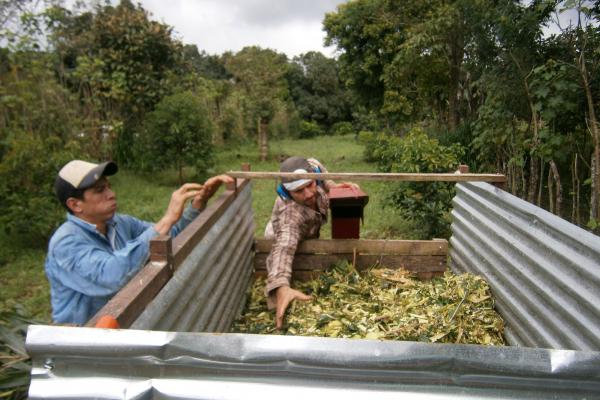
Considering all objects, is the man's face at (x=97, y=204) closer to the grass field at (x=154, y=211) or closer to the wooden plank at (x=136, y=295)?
the grass field at (x=154, y=211)

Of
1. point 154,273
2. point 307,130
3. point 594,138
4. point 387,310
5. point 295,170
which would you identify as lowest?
point 387,310

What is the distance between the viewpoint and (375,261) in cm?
379

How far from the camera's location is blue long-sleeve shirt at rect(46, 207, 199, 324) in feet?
7.05

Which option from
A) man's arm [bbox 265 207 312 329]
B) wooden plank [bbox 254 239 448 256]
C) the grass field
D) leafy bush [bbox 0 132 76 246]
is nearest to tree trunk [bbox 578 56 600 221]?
wooden plank [bbox 254 239 448 256]

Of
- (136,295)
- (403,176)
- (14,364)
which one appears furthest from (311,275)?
(14,364)

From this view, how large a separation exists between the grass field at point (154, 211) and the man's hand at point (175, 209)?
Answer: 785 millimetres

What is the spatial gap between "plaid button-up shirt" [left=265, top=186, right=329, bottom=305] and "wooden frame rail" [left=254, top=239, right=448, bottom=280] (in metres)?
0.17

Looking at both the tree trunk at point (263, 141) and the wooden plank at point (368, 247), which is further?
the tree trunk at point (263, 141)

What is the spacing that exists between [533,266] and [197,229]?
69.6 inches

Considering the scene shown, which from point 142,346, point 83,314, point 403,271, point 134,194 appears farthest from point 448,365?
point 134,194

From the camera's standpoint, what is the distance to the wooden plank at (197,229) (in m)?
2.10

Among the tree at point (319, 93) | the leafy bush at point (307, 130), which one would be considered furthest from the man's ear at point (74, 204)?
the tree at point (319, 93)

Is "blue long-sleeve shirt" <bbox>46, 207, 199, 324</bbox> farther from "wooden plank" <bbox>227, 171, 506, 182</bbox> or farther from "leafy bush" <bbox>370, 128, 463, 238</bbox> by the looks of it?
"leafy bush" <bbox>370, 128, 463, 238</bbox>

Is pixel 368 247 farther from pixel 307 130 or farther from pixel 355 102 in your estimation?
pixel 307 130
